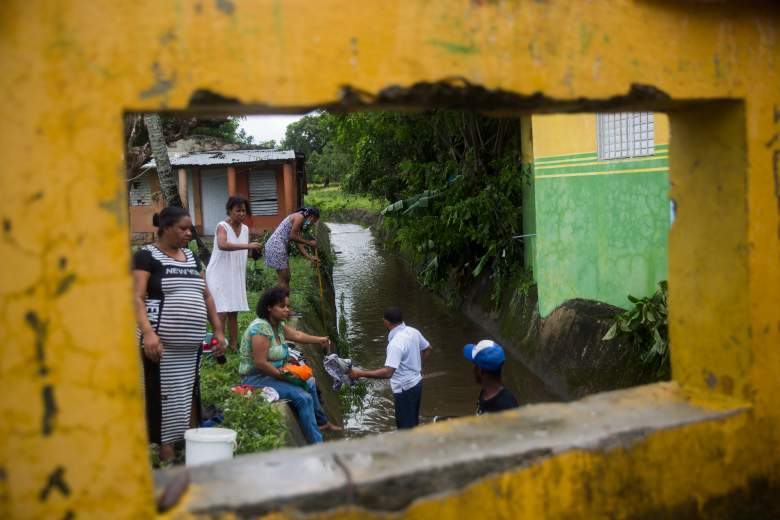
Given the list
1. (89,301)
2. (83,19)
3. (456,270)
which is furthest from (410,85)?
(456,270)

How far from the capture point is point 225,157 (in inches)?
818

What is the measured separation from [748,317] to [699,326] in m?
0.32

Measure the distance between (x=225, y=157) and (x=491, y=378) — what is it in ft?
55.3

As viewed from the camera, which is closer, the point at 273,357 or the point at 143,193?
the point at 273,357

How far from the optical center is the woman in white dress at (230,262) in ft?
24.8

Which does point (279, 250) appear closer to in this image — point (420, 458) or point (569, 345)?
point (569, 345)

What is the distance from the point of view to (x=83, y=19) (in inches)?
104

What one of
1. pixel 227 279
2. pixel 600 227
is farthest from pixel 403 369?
pixel 600 227

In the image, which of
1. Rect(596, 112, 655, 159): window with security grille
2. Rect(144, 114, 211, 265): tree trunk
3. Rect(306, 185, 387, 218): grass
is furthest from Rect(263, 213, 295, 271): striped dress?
Rect(306, 185, 387, 218): grass

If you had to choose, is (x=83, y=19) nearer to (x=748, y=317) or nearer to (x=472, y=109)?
(x=472, y=109)

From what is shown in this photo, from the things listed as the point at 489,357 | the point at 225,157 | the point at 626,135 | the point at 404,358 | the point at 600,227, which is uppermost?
the point at 225,157

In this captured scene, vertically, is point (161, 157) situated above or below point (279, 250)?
above

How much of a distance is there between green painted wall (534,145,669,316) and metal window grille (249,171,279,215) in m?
A: 12.2

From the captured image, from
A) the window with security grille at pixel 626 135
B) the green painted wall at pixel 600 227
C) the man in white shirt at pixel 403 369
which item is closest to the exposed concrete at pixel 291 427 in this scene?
the man in white shirt at pixel 403 369
